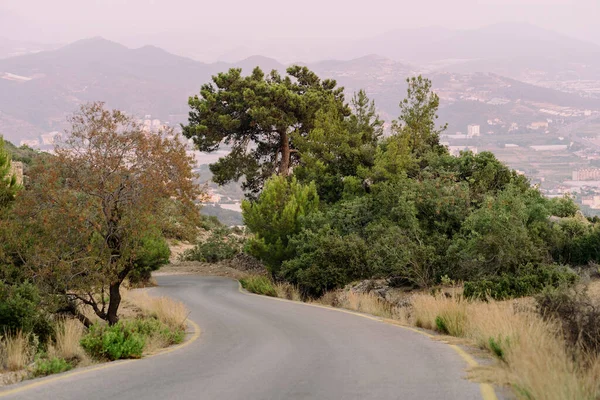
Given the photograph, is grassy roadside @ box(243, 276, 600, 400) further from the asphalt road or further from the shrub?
the shrub

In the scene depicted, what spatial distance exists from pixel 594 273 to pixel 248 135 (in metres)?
29.2

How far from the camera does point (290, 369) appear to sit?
34.0ft

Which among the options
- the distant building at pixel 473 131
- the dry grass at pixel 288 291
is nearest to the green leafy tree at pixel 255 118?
the dry grass at pixel 288 291

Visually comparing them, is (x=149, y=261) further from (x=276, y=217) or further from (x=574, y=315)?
(x=574, y=315)

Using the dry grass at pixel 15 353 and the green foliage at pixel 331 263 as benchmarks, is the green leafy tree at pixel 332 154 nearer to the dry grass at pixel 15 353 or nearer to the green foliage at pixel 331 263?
the green foliage at pixel 331 263

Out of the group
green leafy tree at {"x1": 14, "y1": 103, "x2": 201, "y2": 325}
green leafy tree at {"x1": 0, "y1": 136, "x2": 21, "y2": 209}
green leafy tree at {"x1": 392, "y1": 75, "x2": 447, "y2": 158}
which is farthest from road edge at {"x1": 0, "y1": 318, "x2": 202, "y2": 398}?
green leafy tree at {"x1": 392, "y1": 75, "x2": 447, "y2": 158}

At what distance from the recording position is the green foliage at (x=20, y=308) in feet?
49.1

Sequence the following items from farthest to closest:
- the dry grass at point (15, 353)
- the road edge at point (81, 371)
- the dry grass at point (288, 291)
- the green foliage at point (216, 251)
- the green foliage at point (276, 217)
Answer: the green foliage at point (216, 251)
the green foliage at point (276, 217)
the dry grass at point (288, 291)
the dry grass at point (15, 353)
the road edge at point (81, 371)

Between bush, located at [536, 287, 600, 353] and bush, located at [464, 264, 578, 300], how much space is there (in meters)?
6.25

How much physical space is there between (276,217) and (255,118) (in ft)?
35.4

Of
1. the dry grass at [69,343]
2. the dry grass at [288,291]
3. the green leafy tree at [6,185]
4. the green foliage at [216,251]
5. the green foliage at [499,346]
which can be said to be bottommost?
the green foliage at [216,251]

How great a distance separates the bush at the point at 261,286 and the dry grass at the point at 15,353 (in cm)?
1657

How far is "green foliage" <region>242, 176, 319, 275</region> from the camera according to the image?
A: 107 feet

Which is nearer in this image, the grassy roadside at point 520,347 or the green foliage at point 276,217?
the grassy roadside at point 520,347
